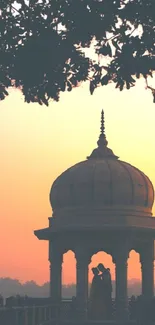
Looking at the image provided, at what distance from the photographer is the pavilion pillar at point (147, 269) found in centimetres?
4988

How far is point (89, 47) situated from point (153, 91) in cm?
144

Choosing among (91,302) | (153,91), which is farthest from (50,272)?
(153,91)

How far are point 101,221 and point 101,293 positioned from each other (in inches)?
113

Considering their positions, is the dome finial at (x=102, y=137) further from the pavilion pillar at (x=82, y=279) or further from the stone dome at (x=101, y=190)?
the pavilion pillar at (x=82, y=279)

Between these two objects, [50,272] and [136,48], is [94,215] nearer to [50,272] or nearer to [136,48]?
[50,272]

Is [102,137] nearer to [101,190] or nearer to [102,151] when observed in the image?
[102,151]

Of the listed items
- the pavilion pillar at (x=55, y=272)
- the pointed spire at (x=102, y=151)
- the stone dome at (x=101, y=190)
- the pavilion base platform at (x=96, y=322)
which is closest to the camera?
the pavilion base platform at (x=96, y=322)

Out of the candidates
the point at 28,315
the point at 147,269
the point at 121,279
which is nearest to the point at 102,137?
the point at 147,269

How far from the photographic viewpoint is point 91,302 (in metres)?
49.1

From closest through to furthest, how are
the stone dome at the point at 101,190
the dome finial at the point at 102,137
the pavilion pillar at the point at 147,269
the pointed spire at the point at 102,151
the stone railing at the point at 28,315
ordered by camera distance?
the stone railing at the point at 28,315, the stone dome at the point at 101,190, the pavilion pillar at the point at 147,269, the pointed spire at the point at 102,151, the dome finial at the point at 102,137

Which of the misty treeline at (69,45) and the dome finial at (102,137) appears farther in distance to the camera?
the dome finial at (102,137)

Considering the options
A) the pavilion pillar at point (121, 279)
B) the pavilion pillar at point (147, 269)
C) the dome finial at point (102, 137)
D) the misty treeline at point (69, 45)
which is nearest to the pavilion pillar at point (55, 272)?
the pavilion pillar at point (121, 279)

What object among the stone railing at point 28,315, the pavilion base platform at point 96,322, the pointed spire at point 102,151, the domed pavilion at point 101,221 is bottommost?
the stone railing at point 28,315

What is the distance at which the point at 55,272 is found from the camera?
50.1 m
